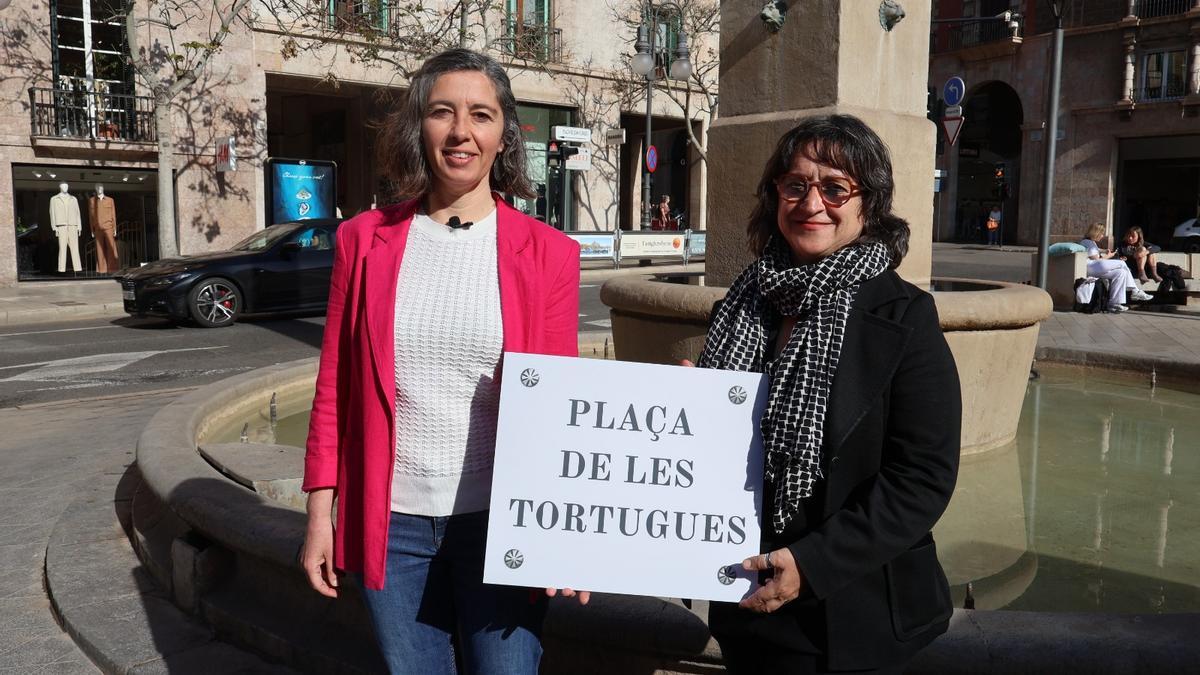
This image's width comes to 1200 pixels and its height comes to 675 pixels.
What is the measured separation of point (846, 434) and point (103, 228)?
2349 centimetres

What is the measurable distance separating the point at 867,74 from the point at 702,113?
2880 centimetres

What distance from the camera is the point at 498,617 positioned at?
6.48 feet

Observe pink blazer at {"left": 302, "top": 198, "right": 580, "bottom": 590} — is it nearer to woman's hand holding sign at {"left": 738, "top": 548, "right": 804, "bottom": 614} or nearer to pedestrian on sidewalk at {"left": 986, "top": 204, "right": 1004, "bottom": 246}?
woman's hand holding sign at {"left": 738, "top": 548, "right": 804, "bottom": 614}

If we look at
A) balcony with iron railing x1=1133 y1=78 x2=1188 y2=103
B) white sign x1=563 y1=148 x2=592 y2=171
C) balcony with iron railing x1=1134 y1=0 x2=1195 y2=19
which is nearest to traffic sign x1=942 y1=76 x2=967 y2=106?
white sign x1=563 y1=148 x2=592 y2=171

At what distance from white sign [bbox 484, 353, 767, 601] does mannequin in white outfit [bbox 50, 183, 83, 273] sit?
22.7m

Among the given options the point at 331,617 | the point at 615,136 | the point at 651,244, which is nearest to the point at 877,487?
the point at 331,617

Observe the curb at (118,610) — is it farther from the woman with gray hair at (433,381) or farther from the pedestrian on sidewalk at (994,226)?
the pedestrian on sidewalk at (994,226)

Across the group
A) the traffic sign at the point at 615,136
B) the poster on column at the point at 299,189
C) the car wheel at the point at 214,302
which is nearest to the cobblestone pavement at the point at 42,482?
the car wheel at the point at 214,302

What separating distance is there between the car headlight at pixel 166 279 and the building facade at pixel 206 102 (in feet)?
26.1

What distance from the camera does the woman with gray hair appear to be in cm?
198

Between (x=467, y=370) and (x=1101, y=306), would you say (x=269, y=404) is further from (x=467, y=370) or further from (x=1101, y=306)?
(x=1101, y=306)

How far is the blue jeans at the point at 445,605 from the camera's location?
1977 millimetres

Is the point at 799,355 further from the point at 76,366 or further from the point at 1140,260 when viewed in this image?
the point at 1140,260

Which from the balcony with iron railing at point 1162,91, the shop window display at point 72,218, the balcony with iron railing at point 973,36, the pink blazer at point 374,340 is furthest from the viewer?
the balcony with iron railing at point 973,36
